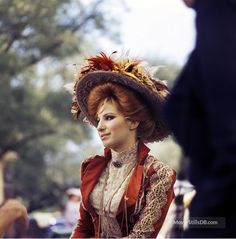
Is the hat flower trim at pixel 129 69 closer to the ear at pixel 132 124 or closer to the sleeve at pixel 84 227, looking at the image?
the ear at pixel 132 124

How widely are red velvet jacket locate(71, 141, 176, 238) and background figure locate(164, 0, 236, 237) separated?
1.17 m

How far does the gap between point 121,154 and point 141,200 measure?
0.26 m

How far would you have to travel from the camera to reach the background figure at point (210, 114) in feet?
5.24

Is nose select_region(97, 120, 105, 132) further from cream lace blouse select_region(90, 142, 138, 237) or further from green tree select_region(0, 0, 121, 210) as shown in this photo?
green tree select_region(0, 0, 121, 210)

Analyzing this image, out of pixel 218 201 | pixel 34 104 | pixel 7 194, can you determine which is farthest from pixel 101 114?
pixel 34 104

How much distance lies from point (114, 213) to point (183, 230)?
1.21m

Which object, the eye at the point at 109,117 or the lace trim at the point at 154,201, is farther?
the eye at the point at 109,117

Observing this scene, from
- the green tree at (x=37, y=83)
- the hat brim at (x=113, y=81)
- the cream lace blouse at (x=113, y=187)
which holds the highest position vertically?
the green tree at (x=37, y=83)

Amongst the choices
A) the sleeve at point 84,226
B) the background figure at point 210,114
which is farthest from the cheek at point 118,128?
the background figure at point 210,114

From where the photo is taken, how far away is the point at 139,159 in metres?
3.10

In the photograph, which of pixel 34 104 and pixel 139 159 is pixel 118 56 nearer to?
pixel 139 159

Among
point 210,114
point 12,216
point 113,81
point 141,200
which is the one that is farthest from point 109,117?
point 210,114

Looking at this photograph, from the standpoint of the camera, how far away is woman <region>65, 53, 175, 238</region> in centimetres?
298

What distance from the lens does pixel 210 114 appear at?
5.32ft
